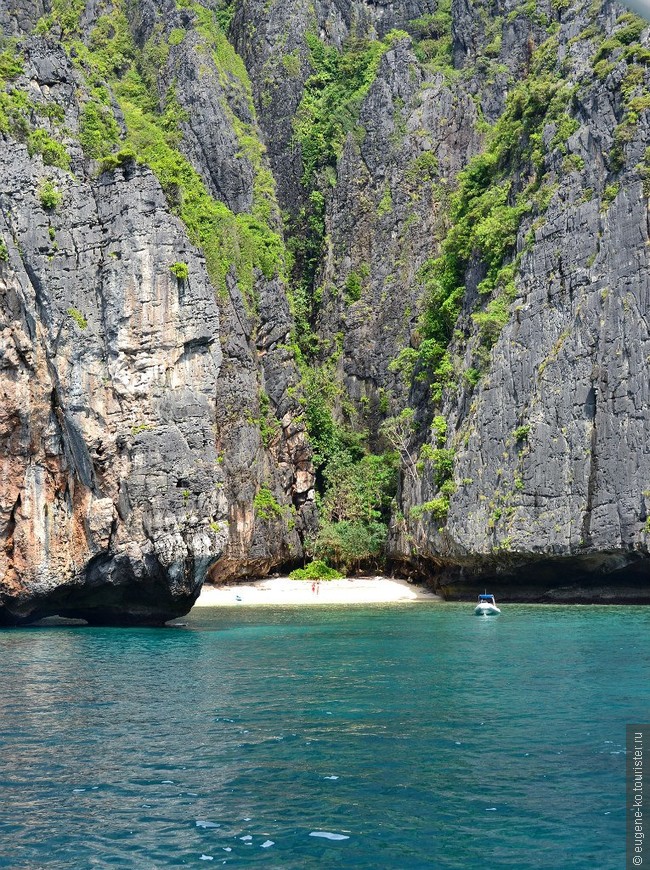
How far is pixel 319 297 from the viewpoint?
67.1m

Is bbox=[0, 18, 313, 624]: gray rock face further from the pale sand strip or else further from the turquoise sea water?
the pale sand strip

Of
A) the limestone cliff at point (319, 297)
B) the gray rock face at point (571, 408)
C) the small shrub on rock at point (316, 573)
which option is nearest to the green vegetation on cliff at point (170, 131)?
the limestone cliff at point (319, 297)

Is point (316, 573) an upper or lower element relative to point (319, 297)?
lower

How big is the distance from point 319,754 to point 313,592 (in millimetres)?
36303

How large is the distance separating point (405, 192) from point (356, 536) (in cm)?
2752

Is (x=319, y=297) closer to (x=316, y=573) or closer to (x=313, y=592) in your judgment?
(x=316, y=573)

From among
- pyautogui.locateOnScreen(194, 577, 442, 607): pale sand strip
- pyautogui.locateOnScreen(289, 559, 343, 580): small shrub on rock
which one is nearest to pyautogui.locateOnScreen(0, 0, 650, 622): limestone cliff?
pyautogui.locateOnScreen(289, 559, 343, 580): small shrub on rock

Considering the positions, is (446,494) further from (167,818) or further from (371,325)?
(167,818)

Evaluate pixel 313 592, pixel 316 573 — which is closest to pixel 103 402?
pixel 313 592

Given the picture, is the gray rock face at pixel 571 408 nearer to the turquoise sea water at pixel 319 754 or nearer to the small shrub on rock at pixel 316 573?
the small shrub on rock at pixel 316 573

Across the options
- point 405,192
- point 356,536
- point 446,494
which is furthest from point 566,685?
point 405,192

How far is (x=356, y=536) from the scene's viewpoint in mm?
54000

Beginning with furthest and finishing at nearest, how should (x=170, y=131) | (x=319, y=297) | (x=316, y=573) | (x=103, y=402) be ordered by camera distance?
1. (x=319, y=297)
2. (x=170, y=131)
3. (x=316, y=573)
4. (x=103, y=402)

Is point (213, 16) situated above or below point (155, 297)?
above
